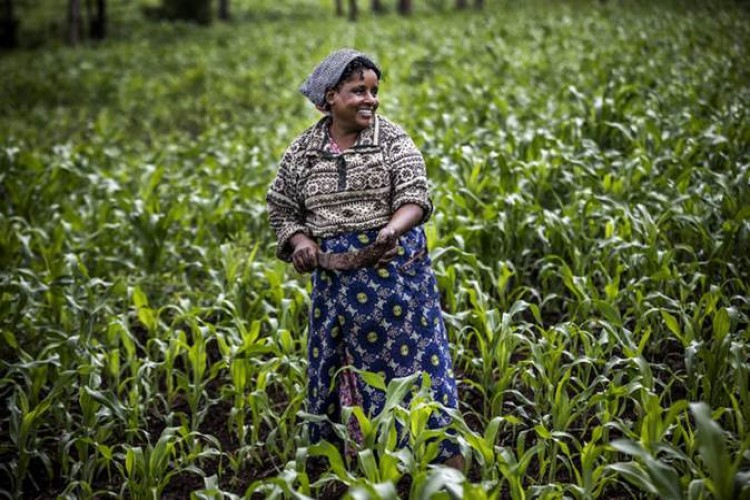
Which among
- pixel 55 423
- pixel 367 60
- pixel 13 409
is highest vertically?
Answer: pixel 367 60

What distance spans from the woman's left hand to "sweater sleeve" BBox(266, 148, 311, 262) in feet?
1.30

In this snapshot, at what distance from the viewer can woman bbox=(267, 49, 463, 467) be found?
320 cm

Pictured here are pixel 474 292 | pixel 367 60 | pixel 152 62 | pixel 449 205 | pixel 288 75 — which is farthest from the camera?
pixel 152 62

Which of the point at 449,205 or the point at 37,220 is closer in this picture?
the point at 449,205

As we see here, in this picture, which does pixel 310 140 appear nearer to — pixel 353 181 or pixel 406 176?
pixel 353 181

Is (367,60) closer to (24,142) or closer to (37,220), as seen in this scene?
(37,220)

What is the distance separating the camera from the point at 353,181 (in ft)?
10.7

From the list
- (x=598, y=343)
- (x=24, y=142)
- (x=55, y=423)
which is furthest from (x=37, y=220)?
(x=598, y=343)

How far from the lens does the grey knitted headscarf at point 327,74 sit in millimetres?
3148

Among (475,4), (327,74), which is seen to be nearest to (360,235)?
(327,74)

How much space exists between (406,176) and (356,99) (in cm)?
36

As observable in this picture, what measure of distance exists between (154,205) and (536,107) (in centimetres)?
451

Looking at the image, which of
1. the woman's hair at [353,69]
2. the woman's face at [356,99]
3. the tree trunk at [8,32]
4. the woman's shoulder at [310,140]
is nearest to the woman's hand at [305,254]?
the woman's shoulder at [310,140]

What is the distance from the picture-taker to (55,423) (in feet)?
13.9
